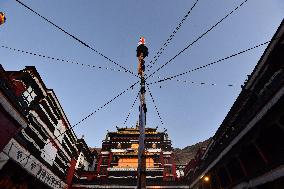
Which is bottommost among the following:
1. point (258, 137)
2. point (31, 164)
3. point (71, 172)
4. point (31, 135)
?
point (258, 137)

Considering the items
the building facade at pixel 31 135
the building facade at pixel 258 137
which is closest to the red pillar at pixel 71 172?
the building facade at pixel 31 135

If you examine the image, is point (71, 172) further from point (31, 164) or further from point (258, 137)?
point (258, 137)

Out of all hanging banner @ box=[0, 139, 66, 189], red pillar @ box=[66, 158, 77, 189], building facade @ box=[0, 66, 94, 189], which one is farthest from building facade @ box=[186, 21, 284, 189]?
red pillar @ box=[66, 158, 77, 189]

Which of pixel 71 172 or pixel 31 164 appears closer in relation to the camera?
pixel 31 164

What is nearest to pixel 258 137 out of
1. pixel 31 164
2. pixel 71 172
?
pixel 31 164

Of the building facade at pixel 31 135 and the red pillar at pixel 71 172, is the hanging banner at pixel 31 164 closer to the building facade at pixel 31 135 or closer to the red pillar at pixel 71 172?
the building facade at pixel 31 135

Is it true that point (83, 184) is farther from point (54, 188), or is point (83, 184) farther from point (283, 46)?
point (283, 46)

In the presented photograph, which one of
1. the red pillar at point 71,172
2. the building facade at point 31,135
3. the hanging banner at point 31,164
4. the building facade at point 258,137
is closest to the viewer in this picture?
the building facade at point 258,137

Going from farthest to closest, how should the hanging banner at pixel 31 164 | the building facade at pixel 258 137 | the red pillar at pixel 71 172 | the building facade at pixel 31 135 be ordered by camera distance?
the red pillar at pixel 71 172 < the hanging banner at pixel 31 164 < the building facade at pixel 31 135 < the building facade at pixel 258 137

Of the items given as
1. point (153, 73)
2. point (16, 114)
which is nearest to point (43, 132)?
point (16, 114)

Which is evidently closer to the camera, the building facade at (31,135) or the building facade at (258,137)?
the building facade at (258,137)

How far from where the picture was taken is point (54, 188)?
65.0 feet

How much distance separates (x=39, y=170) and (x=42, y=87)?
21.9 feet

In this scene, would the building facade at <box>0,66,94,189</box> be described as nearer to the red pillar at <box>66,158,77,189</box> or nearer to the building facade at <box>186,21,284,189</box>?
the red pillar at <box>66,158,77,189</box>
